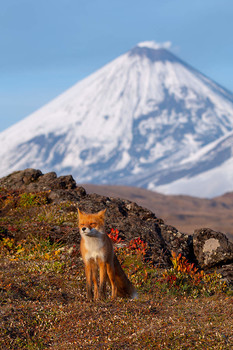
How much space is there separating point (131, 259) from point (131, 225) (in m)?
2.63

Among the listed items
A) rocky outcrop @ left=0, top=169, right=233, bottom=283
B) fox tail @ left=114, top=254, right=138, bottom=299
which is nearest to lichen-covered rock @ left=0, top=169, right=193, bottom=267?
rocky outcrop @ left=0, top=169, right=233, bottom=283

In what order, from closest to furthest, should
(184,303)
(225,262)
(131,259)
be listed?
1. (184,303)
2. (131,259)
3. (225,262)

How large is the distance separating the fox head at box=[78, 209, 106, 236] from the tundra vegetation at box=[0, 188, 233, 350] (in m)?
1.44

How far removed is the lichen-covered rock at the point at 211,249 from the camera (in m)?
16.4

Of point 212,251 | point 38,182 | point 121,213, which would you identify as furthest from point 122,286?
point 38,182

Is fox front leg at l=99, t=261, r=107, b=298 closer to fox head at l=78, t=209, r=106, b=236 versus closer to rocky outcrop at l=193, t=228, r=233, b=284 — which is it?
fox head at l=78, t=209, r=106, b=236

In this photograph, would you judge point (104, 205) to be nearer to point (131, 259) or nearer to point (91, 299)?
point (131, 259)

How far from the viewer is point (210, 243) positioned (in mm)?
16859

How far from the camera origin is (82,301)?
1155 cm

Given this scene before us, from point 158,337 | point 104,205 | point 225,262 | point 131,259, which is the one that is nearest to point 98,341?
point 158,337

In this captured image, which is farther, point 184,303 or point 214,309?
point 184,303

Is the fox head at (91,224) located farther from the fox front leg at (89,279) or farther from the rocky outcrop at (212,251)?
the rocky outcrop at (212,251)

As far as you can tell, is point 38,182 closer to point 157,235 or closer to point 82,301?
point 157,235

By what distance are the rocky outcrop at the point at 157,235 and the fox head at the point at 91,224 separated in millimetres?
4830
